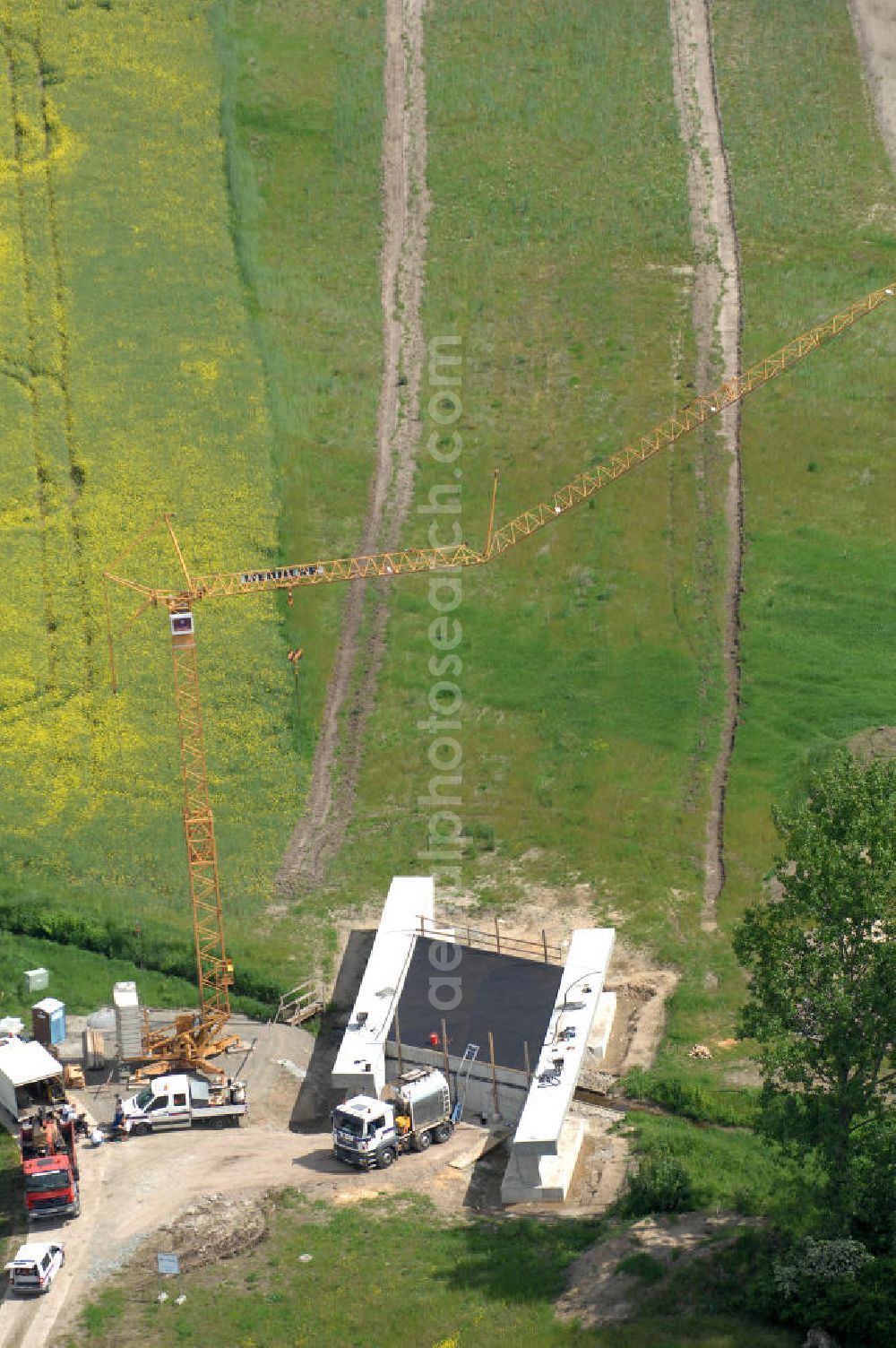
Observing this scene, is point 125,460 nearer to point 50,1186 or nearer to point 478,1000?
point 478,1000

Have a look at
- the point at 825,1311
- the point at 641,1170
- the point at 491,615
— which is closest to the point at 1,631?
the point at 491,615

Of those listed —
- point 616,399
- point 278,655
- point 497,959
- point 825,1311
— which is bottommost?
point 825,1311

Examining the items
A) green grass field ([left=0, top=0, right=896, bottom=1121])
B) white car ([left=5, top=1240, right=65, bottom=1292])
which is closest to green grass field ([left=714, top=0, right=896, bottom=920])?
green grass field ([left=0, top=0, right=896, bottom=1121])

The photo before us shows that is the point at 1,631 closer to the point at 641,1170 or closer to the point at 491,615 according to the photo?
the point at 491,615

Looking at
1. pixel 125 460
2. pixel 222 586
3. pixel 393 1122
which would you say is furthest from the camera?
pixel 125 460

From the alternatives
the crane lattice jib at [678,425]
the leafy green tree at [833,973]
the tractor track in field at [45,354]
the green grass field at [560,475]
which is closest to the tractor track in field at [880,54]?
the green grass field at [560,475]

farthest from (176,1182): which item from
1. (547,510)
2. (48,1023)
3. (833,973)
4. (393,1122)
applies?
(547,510)

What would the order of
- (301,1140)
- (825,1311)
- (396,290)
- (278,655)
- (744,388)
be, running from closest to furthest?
1. (825,1311)
2. (301,1140)
3. (278,655)
4. (744,388)
5. (396,290)

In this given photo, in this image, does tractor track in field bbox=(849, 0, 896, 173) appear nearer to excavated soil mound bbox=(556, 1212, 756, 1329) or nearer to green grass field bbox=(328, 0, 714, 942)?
green grass field bbox=(328, 0, 714, 942)
